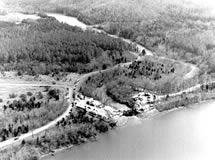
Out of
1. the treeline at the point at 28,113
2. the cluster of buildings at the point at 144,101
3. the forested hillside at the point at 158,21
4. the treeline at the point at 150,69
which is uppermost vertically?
the forested hillside at the point at 158,21

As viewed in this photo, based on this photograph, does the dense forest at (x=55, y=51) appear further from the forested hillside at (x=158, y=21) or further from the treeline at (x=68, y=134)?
the treeline at (x=68, y=134)

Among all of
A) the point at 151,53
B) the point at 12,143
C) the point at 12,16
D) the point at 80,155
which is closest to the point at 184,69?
the point at 151,53

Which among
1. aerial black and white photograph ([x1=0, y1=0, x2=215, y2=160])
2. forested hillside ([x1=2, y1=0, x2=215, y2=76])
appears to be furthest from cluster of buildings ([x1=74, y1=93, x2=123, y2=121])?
forested hillside ([x1=2, y1=0, x2=215, y2=76])

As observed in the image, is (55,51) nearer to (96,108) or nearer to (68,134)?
(96,108)

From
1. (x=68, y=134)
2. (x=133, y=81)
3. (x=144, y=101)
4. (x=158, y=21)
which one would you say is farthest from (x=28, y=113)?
(x=158, y=21)

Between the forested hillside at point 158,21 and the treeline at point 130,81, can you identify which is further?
the forested hillside at point 158,21

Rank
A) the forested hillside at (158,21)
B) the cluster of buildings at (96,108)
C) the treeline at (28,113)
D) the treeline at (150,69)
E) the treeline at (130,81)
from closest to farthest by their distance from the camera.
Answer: the treeline at (28,113)
the cluster of buildings at (96,108)
the treeline at (130,81)
the treeline at (150,69)
the forested hillside at (158,21)

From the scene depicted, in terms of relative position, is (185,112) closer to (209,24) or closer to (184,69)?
(184,69)

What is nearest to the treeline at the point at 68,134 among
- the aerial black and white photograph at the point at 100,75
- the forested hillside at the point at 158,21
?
the aerial black and white photograph at the point at 100,75
